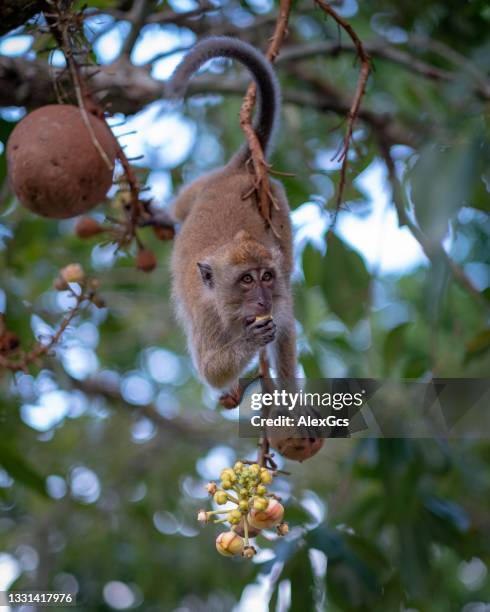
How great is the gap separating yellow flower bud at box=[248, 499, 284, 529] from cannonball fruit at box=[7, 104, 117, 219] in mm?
1493

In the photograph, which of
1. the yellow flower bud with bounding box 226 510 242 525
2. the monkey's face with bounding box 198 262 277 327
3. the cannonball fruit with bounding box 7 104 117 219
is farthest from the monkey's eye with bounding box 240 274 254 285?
the yellow flower bud with bounding box 226 510 242 525

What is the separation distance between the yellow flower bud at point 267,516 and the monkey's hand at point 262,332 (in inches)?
48.5

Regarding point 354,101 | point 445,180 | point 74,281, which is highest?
point 445,180

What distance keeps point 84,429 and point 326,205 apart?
5.84 m

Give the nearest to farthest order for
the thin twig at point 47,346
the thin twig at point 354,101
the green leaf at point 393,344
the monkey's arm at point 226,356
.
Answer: the thin twig at point 354,101 < the thin twig at point 47,346 < the monkey's arm at point 226,356 < the green leaf at point 393,344

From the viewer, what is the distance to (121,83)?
437cm

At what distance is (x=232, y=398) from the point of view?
3.23 meters

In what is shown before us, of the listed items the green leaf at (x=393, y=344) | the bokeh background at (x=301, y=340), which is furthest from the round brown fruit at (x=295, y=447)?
the green leaf at (x=393, y=344)

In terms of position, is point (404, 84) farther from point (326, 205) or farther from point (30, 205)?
point (30, 205)

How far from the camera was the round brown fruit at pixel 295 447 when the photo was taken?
2.63m

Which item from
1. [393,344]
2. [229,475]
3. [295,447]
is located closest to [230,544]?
[229,475]

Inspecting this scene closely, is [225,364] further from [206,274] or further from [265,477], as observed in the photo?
[265,477]

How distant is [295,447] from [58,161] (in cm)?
141

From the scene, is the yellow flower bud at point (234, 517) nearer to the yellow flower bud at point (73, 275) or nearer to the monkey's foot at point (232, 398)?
the monkey's foot at point (232, 398)
